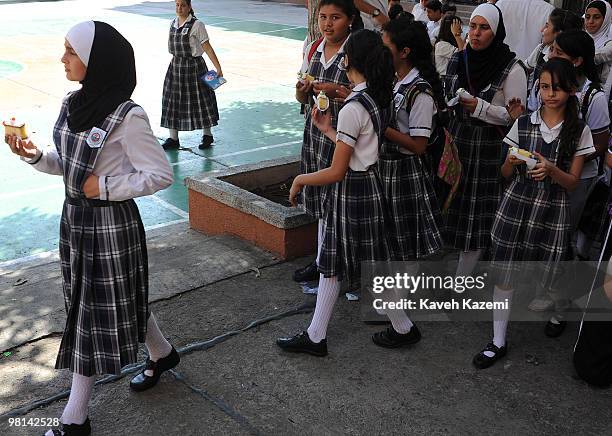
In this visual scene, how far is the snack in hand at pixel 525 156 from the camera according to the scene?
3184mm

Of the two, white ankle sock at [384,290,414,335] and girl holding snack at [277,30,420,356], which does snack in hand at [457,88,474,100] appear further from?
white ankle sock at [384,290,414,335]

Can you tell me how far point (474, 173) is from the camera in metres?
3.93

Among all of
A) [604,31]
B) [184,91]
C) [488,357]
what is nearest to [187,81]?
[184,91]

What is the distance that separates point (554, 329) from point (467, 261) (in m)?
0.66

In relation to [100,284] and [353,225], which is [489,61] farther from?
[100,284]

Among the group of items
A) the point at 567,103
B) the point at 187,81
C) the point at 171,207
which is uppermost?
the point at 567,103

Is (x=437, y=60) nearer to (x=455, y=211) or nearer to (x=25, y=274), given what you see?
(x=455, y=211)

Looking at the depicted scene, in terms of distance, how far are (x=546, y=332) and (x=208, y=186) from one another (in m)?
→ 2.63

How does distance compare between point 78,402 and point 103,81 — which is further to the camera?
point 78,402

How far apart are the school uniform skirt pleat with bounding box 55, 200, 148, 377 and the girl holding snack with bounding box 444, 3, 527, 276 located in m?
1.98

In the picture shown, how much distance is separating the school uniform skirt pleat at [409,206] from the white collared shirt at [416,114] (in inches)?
4.3

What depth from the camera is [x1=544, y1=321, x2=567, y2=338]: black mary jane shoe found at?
3.72 metres

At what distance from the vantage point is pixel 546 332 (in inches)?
147

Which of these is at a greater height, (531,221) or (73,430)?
(531,221)
